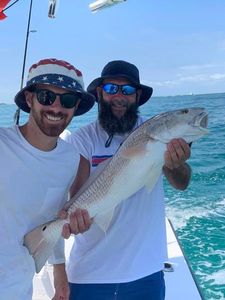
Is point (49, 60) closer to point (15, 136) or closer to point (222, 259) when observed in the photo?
point (15, 136)

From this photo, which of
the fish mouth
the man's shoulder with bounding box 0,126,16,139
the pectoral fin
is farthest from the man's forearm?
the man's shoulder with bounding box 0,126,16,139

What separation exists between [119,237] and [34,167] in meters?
0.73

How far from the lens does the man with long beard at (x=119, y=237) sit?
7.84 feet

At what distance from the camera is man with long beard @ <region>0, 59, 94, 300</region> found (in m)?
1.94

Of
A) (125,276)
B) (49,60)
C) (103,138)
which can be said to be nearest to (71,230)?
(125,276)

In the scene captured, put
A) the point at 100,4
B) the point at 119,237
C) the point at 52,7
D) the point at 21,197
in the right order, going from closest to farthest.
Result: the point at 21,197
the point at 119,237
the point at 52,7
the point at 100,4

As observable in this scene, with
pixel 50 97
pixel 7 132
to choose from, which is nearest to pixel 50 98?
pixel 50 97

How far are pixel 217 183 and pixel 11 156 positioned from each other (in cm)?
862

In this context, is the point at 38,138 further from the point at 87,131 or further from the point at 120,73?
the point at 120,73

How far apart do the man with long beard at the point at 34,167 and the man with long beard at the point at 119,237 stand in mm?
262

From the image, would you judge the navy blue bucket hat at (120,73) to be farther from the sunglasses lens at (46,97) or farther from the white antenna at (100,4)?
the white antenna at (100,4)

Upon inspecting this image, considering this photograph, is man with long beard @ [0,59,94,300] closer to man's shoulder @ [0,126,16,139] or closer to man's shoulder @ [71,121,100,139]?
man's shoulder @ [0,126,16,139]

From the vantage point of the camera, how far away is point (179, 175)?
2428mm

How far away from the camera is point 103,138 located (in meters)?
2.55
